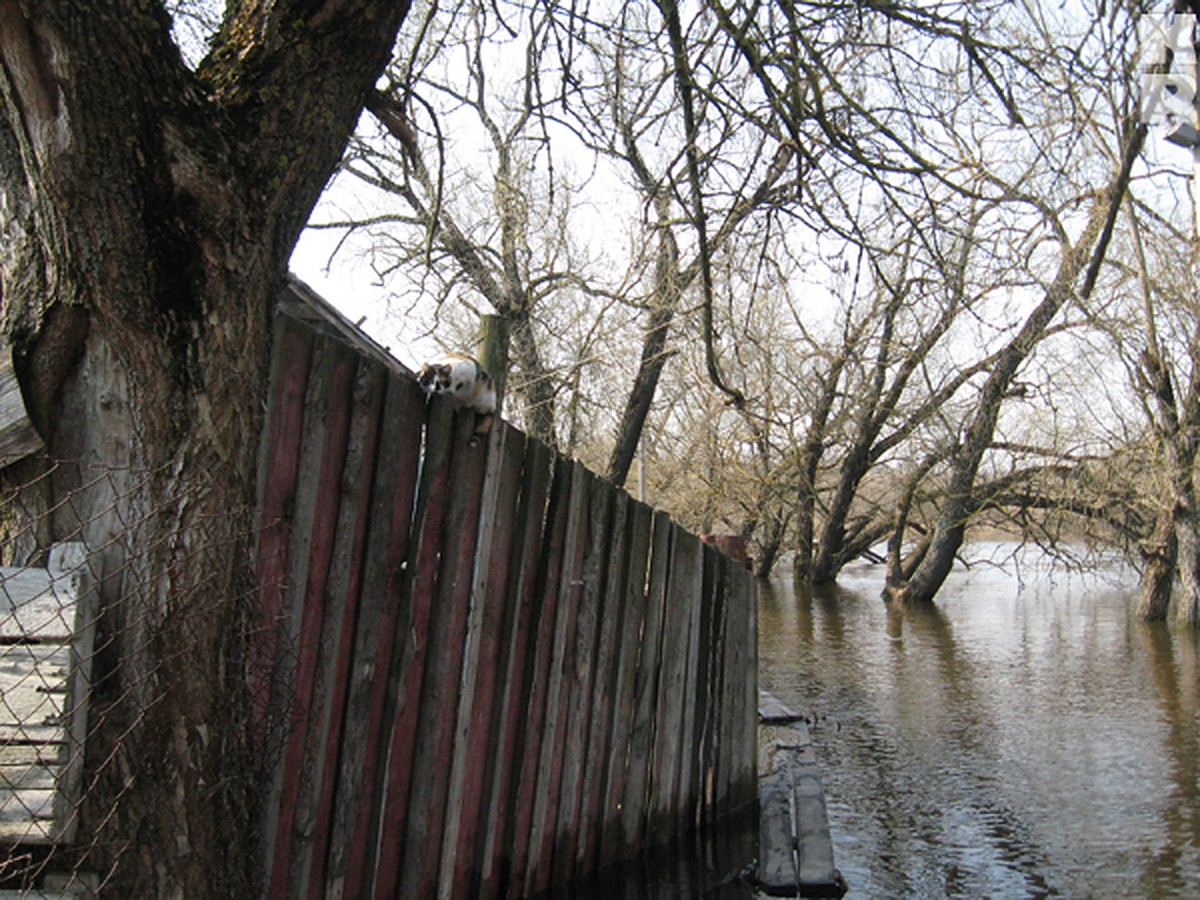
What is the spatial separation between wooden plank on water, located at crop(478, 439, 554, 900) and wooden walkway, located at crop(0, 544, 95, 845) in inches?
73.8

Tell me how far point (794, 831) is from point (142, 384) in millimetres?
4529

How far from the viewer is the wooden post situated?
4605 mm

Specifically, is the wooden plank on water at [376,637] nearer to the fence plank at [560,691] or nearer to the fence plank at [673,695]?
the fence plank at [560,691]

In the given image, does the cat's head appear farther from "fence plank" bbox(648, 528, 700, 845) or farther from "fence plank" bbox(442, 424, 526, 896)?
"fence plank" bbox(648, 528, 700, 845)

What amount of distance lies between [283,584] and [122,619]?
1.93 ft

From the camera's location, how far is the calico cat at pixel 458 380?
3654 millimetres

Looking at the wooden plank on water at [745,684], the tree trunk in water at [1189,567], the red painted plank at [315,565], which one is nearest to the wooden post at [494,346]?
the red painted plank at [315,565]

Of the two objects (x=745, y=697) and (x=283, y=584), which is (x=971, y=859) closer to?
(x=745, y=697)

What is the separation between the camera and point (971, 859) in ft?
19.3

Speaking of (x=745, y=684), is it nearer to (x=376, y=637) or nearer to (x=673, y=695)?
(x=673, y=695)

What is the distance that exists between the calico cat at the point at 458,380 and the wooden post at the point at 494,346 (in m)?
0.82

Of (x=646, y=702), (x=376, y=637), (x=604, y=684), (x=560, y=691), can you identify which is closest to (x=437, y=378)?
(x=376, y=637)

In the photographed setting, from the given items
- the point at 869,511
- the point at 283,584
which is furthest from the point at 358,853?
the point at 869,511

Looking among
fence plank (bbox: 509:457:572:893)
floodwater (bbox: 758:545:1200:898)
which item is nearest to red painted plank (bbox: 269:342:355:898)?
fence plank (bbox: 509:457:572:893)
